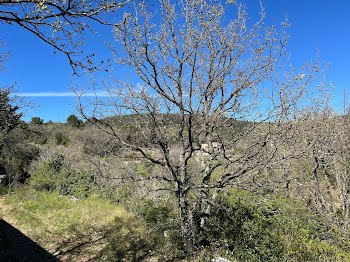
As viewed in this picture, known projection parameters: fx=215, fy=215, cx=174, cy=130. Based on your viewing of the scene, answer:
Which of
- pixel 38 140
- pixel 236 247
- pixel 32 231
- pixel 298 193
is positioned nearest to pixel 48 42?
pixel 236 247

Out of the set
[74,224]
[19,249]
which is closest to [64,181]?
[74,224]

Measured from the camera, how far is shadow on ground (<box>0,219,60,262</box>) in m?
5.34

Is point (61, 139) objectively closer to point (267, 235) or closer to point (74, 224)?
point (74, 224)

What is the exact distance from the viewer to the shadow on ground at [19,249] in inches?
210

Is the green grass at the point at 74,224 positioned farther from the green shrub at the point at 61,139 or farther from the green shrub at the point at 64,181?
the green shrub at the point at 61,139

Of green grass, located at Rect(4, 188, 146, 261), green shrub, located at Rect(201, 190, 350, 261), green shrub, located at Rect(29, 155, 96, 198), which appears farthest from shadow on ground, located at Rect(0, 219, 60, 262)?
green shrub, located at Rect(29, 155, 96, 198)

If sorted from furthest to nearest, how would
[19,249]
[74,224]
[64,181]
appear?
[64,181] < [74,224] < [19,249]

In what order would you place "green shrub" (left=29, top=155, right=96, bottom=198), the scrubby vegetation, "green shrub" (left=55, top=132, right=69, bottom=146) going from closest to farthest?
the scrubby vegetation, "green shrub" (left=29, top=155, right=96, bottom=198), "green shrub" (left=55, top=132, right=69, bottom=146)

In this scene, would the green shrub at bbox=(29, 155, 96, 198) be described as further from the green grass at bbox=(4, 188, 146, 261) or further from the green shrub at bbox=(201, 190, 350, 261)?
the green shrub at bbox=(201, 190, 350, 261)

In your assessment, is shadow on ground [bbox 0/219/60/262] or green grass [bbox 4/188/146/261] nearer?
shadow on ground [bbox 0/219/60/262]

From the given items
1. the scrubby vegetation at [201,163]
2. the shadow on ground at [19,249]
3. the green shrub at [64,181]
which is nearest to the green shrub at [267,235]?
the scrubby vegetation at [201,163]

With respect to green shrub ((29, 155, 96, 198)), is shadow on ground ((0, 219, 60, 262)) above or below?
below

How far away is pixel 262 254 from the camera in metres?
4.64

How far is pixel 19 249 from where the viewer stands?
18.9 feet
